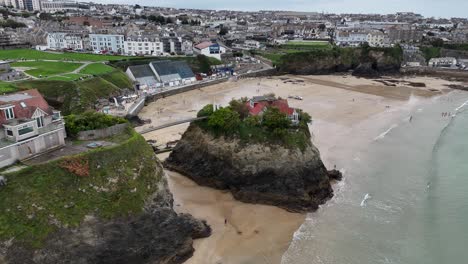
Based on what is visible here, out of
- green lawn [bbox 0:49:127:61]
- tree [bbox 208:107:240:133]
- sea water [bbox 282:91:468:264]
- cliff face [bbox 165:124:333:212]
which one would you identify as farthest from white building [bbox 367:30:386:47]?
tree [bbox 208:107:240:133]

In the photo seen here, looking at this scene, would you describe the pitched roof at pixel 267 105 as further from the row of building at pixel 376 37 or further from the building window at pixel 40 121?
the row of building at pixel 376 37

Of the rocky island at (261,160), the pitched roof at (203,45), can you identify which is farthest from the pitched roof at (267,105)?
the pitched roof at (203,45)

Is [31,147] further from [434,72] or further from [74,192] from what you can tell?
[434,72]

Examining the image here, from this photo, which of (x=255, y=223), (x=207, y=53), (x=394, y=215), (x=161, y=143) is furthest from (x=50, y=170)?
(x=207, y=53)

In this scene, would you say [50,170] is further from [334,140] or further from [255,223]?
[334,140]

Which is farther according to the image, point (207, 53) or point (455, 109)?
point (207, 53)

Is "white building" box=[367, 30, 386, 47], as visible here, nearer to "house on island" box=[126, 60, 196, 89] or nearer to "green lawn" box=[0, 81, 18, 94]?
"house on island" box=[126, 60, 196, 89]
